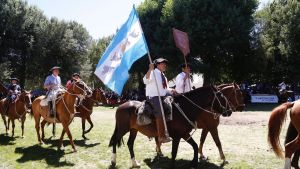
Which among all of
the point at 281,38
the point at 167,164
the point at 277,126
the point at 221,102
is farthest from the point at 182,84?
the point at 281,38

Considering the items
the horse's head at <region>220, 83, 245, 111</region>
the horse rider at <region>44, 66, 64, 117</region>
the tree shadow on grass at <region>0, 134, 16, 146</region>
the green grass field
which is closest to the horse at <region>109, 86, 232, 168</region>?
the horse's head at <region>220, 83, 245, 111</region>

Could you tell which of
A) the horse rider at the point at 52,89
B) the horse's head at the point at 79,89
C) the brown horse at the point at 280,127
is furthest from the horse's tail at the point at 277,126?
the horse rider at the point at 52,89

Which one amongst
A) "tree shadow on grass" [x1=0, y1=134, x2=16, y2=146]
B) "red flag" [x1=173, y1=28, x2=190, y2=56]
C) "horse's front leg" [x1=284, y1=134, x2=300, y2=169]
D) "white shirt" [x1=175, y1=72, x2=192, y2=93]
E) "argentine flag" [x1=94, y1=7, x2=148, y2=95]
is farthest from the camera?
"tree shadow on grass" [x1=0, y1=134, x2=16, y2=146]

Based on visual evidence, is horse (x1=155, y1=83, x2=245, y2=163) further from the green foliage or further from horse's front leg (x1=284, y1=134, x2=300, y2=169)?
the green foliage

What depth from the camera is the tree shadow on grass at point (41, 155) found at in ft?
38.2

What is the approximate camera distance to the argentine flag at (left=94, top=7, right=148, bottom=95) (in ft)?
32.9

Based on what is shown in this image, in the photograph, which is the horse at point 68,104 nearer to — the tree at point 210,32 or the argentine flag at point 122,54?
the argentine flag at point 122,54

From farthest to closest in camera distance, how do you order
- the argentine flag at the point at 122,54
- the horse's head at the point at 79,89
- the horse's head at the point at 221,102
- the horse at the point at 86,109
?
the horse at the point at 86,109, the horse's head at the point at 79,89, the horse's head at the point at 221,102, the argentine flag at the point at 122,54

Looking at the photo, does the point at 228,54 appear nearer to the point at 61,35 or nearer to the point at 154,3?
the point at 154,3

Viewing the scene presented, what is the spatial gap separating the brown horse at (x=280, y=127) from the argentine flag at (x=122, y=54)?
147 inches

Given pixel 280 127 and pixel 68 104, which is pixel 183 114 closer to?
pixel 280 127

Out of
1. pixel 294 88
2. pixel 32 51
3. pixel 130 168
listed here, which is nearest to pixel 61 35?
pixel 32 51

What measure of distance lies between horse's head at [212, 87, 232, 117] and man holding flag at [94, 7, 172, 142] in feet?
4.62

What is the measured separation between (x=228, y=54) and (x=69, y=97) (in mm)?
29660
